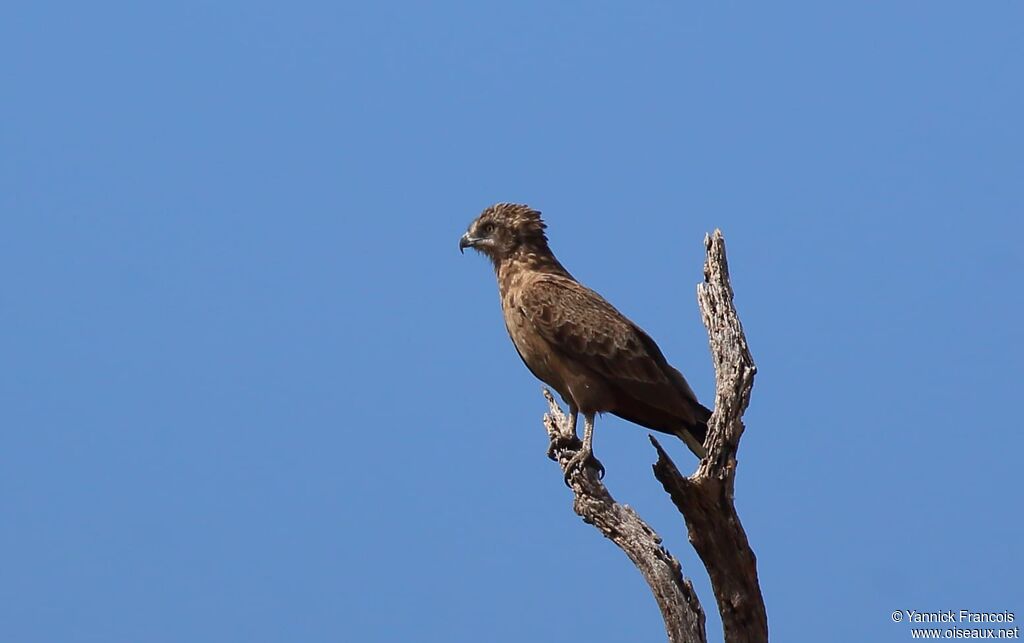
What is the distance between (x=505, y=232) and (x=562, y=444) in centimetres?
181

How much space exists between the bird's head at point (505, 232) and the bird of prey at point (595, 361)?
457 millimetres

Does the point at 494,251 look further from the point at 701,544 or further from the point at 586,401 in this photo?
the point at 701,544

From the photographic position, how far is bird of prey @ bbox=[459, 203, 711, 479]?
9133 millimetres

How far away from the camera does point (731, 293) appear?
7.86 m

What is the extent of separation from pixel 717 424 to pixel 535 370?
2143mm

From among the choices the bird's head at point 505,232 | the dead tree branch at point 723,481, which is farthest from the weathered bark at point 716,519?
the bird's head at point 505,232

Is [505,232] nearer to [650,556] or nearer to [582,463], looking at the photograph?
[582,463]

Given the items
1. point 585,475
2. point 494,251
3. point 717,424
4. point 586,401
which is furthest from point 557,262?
point 717,424

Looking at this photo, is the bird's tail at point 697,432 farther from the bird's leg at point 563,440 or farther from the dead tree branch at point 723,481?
the dead tree branch at point 723,481

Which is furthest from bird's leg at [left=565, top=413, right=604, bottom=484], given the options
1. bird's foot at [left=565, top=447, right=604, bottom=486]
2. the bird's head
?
the bird's head

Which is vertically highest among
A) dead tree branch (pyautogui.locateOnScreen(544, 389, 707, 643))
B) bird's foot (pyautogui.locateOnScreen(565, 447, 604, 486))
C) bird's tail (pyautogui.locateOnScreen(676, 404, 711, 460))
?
bird's tail (pyautogui.locateOnScreen(676, 404, 711, 460))

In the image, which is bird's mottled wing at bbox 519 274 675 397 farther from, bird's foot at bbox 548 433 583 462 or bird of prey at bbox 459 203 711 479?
bird's foot at bbox 548 433 583 462

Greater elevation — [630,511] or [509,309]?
[509,309]

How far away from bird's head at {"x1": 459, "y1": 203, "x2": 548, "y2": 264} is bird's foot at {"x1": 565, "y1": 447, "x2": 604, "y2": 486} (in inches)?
73.8
